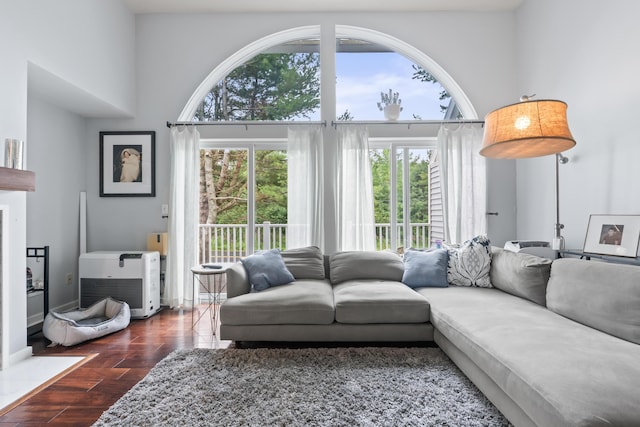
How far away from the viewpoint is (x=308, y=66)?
4266mm

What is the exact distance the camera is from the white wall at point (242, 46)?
412cm

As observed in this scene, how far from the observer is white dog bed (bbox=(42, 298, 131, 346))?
283cm

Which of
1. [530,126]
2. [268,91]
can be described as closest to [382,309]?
[530,126]

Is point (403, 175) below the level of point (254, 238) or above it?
above

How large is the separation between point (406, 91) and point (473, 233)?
188cm

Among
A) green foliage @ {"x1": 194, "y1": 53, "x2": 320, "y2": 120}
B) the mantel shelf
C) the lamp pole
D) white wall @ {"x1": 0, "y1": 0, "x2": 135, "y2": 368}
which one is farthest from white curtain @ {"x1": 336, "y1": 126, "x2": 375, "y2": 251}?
the mantel shelf

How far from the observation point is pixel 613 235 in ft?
8.58

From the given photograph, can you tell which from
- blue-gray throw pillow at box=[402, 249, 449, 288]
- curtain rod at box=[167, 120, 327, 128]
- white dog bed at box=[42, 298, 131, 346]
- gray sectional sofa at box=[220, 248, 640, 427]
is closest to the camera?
gray sectional sofa at box=[220, 248, 640, 427]

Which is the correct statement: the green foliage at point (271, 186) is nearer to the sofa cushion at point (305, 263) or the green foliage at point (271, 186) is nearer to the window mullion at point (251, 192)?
the window mullion at point (251, 192)

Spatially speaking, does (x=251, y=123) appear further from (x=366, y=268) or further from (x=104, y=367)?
(x=104, y=367)

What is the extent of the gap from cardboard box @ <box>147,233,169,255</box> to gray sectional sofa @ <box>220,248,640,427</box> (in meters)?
1.44

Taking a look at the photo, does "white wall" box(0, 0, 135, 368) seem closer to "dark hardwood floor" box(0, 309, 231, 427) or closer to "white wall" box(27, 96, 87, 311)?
"white wall" box(27, 96, 87, 311)

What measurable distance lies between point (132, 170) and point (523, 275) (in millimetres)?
4145

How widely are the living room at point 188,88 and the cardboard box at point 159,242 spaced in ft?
0.58
